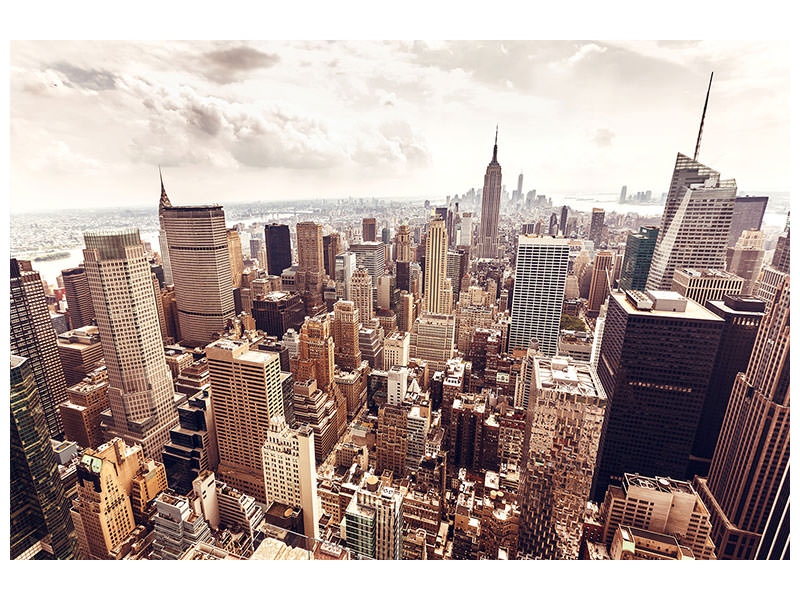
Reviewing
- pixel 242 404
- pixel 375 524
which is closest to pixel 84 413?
pixel 242 404

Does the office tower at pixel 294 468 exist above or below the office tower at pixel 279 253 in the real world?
below

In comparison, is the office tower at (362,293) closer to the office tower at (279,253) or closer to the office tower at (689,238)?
the office tower at (279,253)

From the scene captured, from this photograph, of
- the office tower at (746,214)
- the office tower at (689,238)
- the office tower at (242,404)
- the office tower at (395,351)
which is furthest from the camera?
the office tower at (395,351)

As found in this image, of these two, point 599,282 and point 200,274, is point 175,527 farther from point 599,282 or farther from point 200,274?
point 599,282

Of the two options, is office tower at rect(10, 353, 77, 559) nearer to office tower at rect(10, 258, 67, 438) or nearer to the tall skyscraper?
office tower at rect(10, 258, 67, 438)

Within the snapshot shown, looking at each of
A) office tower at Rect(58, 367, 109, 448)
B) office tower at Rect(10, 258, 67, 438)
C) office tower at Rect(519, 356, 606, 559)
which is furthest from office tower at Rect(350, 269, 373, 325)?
office tower at Rect(519, 356, 606, 559)

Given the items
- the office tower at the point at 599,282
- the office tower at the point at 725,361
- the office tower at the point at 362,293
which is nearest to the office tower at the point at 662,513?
the office tower at the point at 725,361
